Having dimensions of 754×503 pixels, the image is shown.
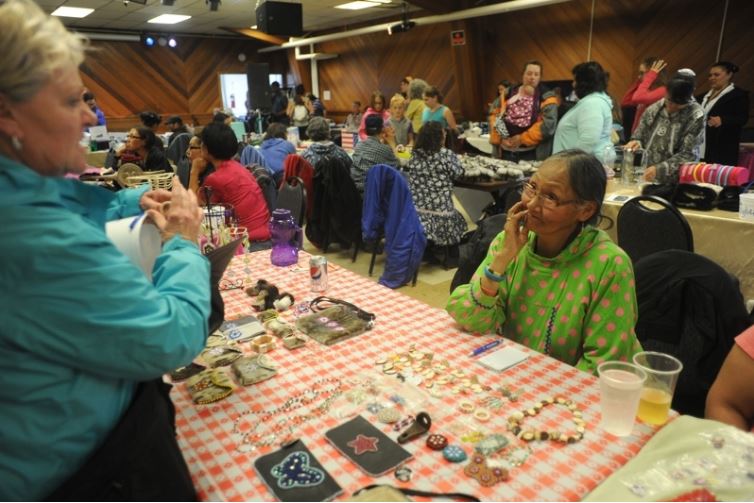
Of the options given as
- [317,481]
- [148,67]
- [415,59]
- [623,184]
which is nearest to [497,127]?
[623,184]

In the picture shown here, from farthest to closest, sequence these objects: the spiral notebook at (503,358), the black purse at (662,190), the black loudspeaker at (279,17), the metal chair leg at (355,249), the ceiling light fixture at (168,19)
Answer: the ceiling light fixture at (168,19)
the black loudspeaker at (279,17)
the metal chair leg at (355,249)
the black purse at (662,190)
the spiral notebook at (503,358)

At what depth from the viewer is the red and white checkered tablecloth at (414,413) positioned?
38.6 inches

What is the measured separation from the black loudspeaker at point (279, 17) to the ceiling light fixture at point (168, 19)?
16.7ft

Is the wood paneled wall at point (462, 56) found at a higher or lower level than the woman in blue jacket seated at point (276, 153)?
higher

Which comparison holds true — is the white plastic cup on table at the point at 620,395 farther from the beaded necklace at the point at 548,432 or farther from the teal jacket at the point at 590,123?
the teal jacket at the point at 590,123

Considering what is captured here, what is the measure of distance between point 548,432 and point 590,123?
355 cm

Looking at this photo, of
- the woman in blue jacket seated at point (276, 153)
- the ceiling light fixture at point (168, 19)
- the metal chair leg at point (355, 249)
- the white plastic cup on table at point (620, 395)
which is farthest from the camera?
the ceiling light fixture at point (168, 19)

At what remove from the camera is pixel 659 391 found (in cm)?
113

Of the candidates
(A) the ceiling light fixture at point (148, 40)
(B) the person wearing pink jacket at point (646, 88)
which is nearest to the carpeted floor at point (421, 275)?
(B) the person wearing pink jacket at point (646, 88)

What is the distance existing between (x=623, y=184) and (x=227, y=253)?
3395 mm

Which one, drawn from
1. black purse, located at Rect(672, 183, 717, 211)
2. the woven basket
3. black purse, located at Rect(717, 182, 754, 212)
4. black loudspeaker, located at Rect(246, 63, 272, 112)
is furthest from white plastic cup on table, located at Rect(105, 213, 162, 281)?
black loudspeaker, located at Rect(246, 63, 272, 112)

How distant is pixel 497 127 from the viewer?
17.6 feet

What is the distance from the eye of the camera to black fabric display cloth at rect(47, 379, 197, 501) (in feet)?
2.69

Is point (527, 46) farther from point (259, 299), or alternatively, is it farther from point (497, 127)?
point (259, 299)
